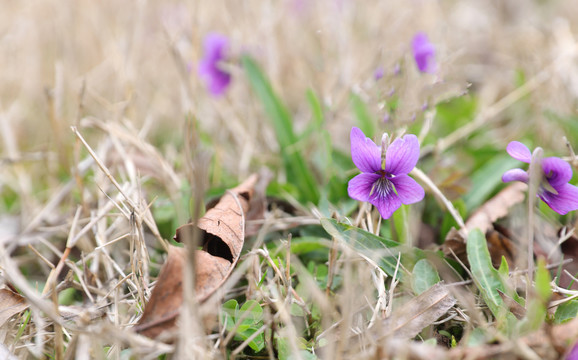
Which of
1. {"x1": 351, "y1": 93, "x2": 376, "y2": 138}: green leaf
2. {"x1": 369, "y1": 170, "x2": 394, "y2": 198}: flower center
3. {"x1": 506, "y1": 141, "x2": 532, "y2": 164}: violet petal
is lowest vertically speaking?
{"x1": 351, "y1": 93, "x2": 376, "y2": 138}: green leaf

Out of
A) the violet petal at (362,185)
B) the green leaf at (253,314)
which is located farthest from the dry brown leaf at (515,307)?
the green leaf at (253,314)

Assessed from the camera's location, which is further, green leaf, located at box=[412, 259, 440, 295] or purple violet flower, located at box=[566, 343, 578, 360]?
green leaf, located at box=[412, 259, 440, 295]

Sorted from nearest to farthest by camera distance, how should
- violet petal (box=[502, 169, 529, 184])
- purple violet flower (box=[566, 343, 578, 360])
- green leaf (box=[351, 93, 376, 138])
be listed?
purple violet flower (box=[566, 343, 578, 360]), violet petal (box=[502, 169, 529, 184]), green leaf (box=[351, 93, 376, 138])

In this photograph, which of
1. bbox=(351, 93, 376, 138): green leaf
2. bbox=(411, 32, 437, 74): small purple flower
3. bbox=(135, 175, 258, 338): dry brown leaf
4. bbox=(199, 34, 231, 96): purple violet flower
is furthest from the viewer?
bbox=(199, 34, 231, 96): purple violet flower

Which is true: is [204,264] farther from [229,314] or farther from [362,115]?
[362,115]

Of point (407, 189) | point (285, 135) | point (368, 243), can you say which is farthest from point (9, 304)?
point (285, 135)

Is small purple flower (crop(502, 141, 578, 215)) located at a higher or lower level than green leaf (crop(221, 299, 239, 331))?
higher

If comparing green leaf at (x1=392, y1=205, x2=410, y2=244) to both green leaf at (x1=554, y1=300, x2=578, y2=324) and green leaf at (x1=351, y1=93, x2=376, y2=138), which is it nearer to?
green leaf at (x1=554, y1=300, x2=578, y2=324)

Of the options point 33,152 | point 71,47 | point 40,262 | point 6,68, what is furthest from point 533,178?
point 6,68

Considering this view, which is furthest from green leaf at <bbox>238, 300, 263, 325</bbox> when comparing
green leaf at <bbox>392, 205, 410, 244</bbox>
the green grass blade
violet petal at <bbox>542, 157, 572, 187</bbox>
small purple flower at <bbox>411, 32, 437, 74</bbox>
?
small purple flower at <bbox>411, 32, 437, 74</bbox>
